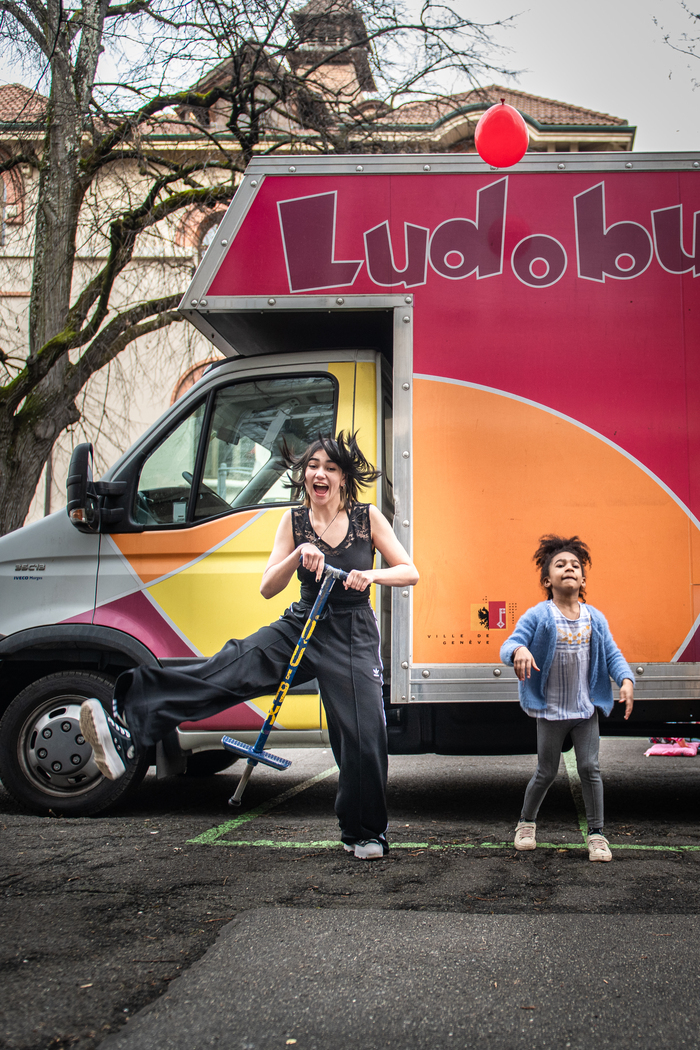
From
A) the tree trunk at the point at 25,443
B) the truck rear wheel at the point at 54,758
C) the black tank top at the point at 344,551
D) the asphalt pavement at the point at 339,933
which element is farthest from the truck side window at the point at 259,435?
the tree trunk at the point at 25,443

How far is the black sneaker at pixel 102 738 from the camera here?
3465mm

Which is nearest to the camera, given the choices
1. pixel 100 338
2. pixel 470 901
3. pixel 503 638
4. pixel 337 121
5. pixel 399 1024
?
pixel 399 1024

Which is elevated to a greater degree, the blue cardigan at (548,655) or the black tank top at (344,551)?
the black tank top at (344,551)

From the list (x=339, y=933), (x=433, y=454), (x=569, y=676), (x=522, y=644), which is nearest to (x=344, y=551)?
(x=433, y=454)

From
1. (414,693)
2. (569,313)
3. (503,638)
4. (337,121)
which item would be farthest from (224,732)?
(337,121)

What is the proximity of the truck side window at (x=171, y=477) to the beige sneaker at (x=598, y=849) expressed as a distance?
8.32 ft

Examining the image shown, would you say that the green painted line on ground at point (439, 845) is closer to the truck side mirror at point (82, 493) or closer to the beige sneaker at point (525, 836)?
the beige sneaker at point (525, 836)

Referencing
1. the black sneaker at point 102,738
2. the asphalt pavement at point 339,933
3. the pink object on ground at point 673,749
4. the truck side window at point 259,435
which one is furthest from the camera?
the pink object on ground at point 673,749

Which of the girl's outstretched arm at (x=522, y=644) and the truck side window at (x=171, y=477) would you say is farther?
the truck side window at (x=171, y=477)

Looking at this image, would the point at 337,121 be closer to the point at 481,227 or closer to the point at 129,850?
the point at 481,227

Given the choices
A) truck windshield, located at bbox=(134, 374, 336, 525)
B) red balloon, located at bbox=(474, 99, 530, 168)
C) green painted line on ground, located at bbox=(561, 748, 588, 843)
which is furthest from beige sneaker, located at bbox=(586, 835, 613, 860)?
red balloon, located at bbox=(474, 99, 530, 168)

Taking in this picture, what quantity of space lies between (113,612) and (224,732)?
2.83ft

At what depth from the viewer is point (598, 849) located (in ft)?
11.9

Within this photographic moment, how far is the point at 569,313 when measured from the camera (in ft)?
13.8
